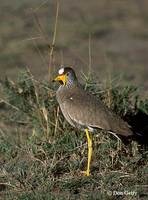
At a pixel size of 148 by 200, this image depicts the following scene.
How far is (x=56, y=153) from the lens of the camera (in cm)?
789

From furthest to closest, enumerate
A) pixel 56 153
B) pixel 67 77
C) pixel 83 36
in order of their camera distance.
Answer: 1. pixel 83 36
2. pixel 67 77
3. pixel 56 153

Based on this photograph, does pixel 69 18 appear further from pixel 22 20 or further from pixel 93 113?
pixel 93 113

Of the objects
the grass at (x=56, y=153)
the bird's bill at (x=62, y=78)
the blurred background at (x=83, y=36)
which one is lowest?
the grass at (x=56, y=153)

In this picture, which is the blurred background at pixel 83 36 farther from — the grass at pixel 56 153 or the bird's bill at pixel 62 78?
the bird's bill at pixel 62 78

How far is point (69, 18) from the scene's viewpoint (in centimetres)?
1850

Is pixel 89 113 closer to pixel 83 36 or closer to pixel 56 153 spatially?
pixel 56 153

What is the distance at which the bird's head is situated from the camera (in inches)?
316

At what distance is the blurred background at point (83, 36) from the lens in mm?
14086

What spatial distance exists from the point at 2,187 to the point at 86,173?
770 millimetres

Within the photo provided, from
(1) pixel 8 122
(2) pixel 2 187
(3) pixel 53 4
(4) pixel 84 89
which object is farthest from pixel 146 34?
(2) pixel 2 187

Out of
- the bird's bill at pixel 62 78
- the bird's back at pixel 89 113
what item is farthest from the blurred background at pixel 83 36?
the bird's back at pixel 89 113

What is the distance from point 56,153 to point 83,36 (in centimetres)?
901

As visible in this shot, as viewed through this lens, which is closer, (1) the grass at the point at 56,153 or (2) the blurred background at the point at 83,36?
(1) the grass at the point at 56,153

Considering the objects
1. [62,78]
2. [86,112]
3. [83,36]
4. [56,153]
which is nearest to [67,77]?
[62,78]
